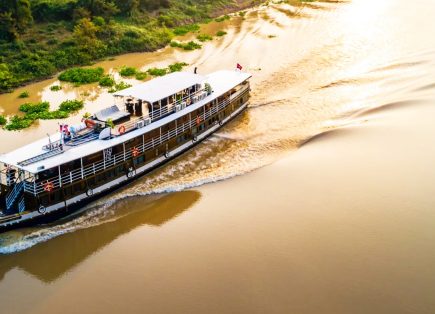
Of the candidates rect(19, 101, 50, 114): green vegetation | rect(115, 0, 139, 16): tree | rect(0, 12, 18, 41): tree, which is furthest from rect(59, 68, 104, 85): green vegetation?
rect(115, 0, 139, 16): tree

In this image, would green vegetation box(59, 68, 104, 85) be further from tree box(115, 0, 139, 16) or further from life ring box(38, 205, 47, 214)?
life ring box(38, 205, 47, 214)

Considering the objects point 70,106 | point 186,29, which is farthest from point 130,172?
point 186,29

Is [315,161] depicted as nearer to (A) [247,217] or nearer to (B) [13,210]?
(A) [247,217]

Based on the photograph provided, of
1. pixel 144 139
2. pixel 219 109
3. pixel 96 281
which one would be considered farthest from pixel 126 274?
pixel 219 109

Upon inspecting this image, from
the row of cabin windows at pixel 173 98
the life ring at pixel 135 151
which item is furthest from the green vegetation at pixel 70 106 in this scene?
the life ring at pixel 135 151

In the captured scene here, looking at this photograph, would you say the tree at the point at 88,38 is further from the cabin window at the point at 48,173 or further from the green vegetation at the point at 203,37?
the cabin window at the point at 48,173

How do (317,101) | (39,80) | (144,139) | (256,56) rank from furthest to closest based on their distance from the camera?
(256,56) → (39,80) → (317,101) → (144,139)
